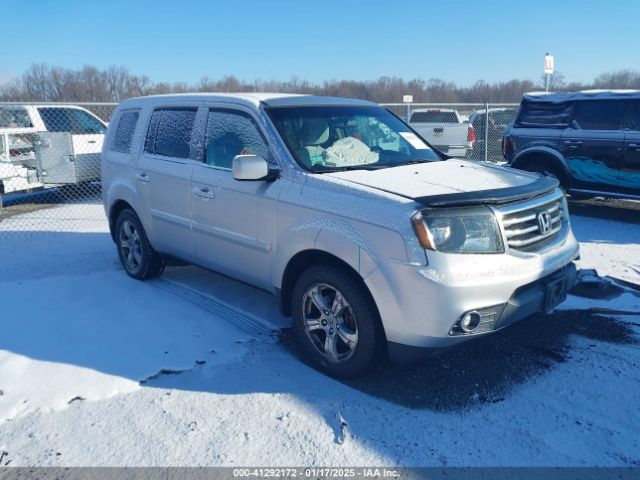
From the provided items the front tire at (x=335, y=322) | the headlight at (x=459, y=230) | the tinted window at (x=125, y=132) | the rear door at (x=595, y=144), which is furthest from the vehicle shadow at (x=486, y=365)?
the rear door at (x=595, y=144)

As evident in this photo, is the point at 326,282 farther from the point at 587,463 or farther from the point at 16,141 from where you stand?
the point at 16,141

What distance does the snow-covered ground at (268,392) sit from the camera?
3.06m

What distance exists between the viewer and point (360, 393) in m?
3.63

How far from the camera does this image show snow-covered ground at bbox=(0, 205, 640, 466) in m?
3.06

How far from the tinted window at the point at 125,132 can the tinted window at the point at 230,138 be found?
1387mm

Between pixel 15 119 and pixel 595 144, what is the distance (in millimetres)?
10864

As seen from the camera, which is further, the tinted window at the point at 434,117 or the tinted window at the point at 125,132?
the tinted window at the point at 434,117

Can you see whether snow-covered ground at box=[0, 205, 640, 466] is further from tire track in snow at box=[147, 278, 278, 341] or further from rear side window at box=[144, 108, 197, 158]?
rear side window at box=[144, 108, 197, 158]

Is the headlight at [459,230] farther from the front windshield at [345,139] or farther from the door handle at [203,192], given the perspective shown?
the door handle at [203,192]

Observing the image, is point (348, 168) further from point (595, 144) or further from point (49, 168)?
point (49, 168)

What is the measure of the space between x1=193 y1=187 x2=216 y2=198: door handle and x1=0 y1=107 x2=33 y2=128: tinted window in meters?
8.30

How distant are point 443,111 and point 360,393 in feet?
46.7

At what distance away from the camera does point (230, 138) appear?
4.61 m

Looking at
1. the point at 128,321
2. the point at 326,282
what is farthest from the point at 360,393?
the point at 128,321
